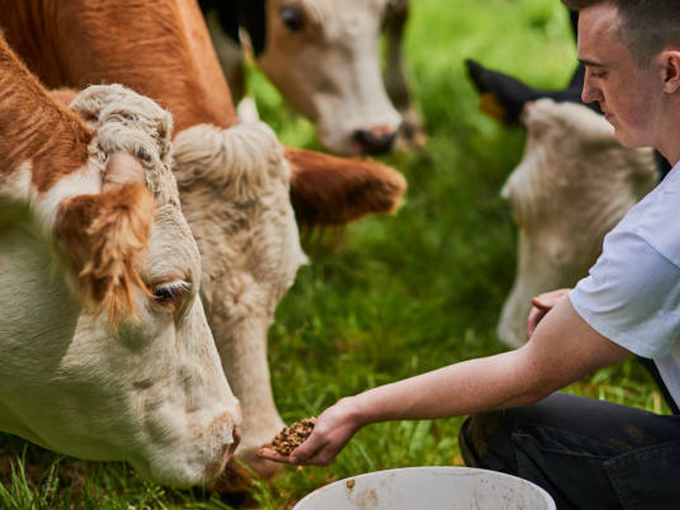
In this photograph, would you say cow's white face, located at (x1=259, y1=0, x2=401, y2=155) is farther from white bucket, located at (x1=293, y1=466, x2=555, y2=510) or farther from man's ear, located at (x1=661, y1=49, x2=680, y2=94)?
man's ear, located at (x1=661, y1=49, x2=680, y2=94)

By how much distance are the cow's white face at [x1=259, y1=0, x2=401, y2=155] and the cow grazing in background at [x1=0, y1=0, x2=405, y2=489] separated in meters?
2.08

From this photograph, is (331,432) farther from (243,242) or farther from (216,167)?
(216,167)

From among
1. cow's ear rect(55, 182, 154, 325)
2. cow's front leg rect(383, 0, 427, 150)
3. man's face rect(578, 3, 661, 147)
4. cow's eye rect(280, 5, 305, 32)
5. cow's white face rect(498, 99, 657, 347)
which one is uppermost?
man's face rect(578, 3, 661, 147)

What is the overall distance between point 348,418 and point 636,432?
71 centimetres

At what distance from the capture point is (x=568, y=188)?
13.0ft

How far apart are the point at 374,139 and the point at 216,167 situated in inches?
92.8

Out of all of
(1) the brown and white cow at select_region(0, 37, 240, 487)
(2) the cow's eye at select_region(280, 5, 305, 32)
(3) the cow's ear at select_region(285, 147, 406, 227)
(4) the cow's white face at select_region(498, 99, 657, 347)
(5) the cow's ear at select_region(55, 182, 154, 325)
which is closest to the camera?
(5) the cow's ear at select_region(55, 182, 154, 325)

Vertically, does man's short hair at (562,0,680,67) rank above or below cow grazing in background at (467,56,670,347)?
above

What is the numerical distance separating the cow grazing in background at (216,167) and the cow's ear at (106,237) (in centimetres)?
86

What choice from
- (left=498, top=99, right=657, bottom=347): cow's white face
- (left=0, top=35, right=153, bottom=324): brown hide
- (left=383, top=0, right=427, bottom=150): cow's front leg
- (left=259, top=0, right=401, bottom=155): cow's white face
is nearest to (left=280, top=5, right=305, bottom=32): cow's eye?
(left=259, top=0, right=401, bottom=155): cow's white face

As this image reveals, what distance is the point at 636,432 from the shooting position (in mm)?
2523

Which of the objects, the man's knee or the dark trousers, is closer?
the dark trousers

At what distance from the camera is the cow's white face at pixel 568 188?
3.89m

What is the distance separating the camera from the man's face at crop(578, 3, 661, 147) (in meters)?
2.16
